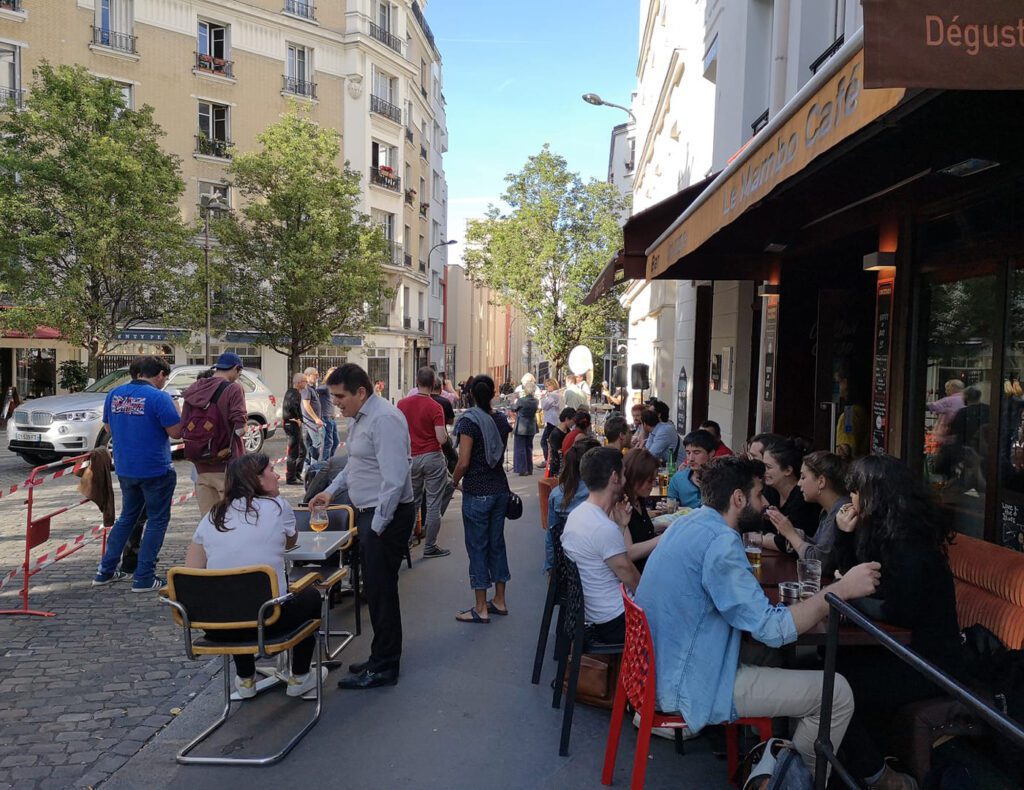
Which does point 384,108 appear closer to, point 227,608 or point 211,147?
point 211,147

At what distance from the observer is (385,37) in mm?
38562

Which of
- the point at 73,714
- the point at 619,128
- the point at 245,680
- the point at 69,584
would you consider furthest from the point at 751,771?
the point at 619,128

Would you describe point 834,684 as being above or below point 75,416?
above

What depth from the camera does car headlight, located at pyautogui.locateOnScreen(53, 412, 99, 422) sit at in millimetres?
13797

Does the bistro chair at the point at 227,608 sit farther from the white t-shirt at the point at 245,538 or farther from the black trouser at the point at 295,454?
the black trouser at the point at 295,454

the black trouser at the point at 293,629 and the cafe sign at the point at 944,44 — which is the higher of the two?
the cafe sign at the point at 944,44

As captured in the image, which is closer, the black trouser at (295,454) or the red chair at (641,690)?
the red chair at (641,690)

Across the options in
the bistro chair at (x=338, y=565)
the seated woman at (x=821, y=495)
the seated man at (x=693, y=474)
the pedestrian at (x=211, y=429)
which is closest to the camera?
the seated woman at (x=821, y=495)

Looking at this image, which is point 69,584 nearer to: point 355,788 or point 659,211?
point 355,788

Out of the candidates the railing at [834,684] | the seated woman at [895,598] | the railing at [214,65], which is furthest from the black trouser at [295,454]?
the railing at [214,65]

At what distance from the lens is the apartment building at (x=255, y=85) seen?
27656 millimetres

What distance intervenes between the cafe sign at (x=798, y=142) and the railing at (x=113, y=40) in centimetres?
3064

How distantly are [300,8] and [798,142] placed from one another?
36.8 metres

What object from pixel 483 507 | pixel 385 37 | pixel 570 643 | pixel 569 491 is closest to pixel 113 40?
pixel 385 37
